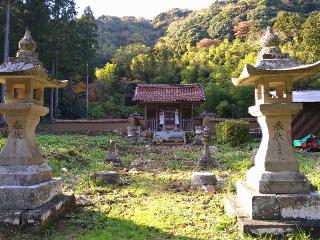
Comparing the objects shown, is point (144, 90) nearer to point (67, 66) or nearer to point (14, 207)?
point (67, 66)

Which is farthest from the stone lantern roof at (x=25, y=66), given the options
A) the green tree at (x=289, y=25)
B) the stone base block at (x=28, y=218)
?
the green tree at (x=289, y=25)

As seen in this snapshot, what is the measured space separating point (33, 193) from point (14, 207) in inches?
13.9

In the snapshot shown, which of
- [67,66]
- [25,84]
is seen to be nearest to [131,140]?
[67,66]

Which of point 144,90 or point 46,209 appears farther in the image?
point 144,90

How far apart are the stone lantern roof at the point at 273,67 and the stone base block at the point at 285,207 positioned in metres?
1.80

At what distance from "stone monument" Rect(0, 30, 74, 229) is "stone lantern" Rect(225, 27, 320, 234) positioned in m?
Result: 3.02

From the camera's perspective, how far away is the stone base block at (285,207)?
521 centimetres

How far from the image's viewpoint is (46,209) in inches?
218

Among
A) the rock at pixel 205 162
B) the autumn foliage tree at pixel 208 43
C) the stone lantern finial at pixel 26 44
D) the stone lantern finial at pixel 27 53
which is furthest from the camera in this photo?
the autumn foliage tree at pixel 208 43

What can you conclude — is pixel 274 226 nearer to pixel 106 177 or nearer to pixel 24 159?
pixel 24 159

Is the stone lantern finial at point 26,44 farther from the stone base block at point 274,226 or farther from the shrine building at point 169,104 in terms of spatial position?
the shrine building at point 169,104

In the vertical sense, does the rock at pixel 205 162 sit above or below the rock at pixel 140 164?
above

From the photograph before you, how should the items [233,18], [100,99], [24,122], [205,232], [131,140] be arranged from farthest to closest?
1. [233,18]
2. [100,99]
3. [131,140]
4. [24,122]
5. [205,232]

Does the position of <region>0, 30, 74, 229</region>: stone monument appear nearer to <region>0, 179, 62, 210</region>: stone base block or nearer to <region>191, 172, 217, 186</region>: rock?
<region>0, 179, 62, 210</region>: stone base block
